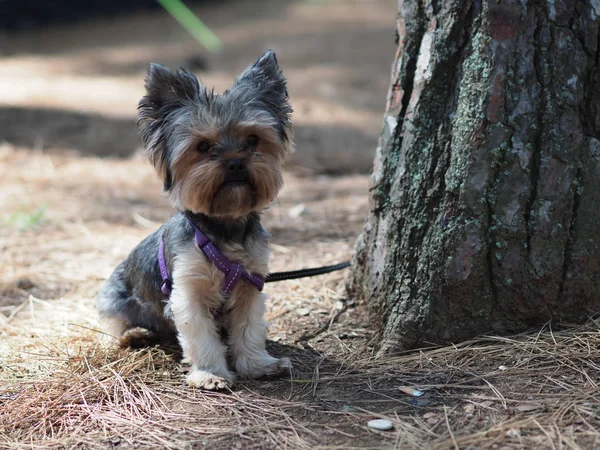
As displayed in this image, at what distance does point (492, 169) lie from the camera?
12.3ft

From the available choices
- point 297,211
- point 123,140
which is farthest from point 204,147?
point 123,140

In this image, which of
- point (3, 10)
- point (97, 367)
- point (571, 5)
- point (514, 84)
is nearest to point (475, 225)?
point (514, 84)

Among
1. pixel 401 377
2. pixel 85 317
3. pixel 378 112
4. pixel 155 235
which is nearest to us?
pixel 401 377

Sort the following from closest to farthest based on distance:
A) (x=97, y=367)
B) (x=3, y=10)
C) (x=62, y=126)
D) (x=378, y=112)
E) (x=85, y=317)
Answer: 1. (x=97, y=367)
2. (x=85, y=317)
3. (x=62, y=126)
4. (x=378, y=112)
5. (x=3, y=10)

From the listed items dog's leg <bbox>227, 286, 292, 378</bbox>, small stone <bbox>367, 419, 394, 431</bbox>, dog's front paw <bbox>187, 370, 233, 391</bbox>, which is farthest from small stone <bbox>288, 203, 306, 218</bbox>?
small stone <bbox>367, 419, 394, 431</bbox>

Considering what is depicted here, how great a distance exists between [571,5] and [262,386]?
2.79m

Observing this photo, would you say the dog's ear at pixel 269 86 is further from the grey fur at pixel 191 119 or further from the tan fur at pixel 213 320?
the tan fur at pixel 213 320

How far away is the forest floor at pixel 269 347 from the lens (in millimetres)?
3314

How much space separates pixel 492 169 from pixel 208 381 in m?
2.05

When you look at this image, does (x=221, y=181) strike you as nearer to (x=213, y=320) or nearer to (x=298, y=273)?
(x=213, y=320)

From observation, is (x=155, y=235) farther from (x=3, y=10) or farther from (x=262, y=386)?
(x=3, y=10)

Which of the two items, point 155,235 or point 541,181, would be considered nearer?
point 541,181

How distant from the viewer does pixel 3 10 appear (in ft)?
57.0

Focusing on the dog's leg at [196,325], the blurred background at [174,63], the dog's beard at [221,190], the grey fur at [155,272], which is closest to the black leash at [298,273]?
the grey fur at [155,272]
